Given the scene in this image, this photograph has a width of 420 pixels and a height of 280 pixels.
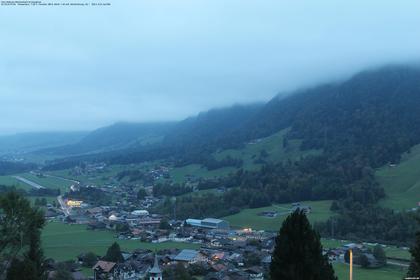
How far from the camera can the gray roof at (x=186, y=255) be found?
72750 mm

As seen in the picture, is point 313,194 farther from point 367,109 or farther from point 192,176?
point 367,109

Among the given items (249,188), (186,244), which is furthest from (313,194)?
(186,244)

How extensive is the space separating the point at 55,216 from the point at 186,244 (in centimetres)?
4224

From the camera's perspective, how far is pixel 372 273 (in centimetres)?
6775

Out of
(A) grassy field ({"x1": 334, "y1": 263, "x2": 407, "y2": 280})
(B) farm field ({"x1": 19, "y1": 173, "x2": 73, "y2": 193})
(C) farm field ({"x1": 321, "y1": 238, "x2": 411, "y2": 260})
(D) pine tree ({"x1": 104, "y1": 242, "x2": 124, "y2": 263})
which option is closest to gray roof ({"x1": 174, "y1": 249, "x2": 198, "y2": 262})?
(D) pine tree ({"x1": 104, "y1": 242, "x2": 124, "y2": 263})

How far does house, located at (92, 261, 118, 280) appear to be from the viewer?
64.1m

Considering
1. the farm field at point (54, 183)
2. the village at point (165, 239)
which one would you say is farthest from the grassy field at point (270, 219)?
the farm field at point (54, 183)

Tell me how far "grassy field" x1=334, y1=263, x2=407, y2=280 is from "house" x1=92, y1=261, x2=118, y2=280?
26953 millimetres

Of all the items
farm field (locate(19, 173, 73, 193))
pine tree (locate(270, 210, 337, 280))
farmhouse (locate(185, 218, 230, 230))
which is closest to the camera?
pine tree (locate(270, 210, 337, 280))

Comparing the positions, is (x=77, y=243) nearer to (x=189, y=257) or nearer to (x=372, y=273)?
(x=189, y=257)

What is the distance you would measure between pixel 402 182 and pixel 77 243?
79250mm

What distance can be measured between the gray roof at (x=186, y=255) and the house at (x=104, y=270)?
9.34m

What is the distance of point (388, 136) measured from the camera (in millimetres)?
169250

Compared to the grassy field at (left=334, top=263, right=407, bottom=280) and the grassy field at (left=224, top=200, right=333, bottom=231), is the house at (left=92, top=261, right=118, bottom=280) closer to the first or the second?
the grassy field at (left=334, top=263, right=407, bottom=280)
